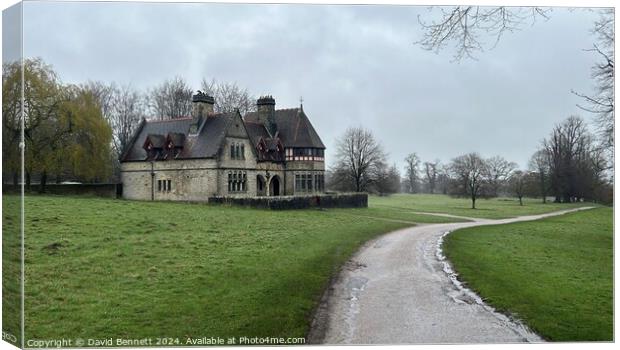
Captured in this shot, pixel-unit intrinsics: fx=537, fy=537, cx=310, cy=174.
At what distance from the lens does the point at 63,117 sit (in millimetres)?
10914

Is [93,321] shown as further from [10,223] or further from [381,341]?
[381,341]

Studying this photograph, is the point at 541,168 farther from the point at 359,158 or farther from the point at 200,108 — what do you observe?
the point at 200,108

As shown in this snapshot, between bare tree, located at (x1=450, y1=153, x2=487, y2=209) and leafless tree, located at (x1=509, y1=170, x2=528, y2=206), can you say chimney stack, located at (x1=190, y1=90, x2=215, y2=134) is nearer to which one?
bare tree, located at (x1=450, y1=153, x2=487, y2=209)

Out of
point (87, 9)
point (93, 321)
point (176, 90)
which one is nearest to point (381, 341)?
point (93, 321)

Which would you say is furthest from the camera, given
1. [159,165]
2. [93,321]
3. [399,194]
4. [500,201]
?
[159,165]

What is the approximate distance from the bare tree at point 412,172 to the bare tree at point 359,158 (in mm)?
596

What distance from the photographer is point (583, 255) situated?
10.4 meters

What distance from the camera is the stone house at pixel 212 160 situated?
2442 cm

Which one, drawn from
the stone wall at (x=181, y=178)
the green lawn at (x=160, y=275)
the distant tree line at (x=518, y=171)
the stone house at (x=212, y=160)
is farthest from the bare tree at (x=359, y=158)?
the stone wall at (x=181, y=178)

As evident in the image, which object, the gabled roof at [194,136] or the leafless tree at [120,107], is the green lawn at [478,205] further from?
the gabled roof at [194,136]

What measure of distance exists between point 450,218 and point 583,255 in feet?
13.1

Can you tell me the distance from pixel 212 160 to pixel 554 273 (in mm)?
18776

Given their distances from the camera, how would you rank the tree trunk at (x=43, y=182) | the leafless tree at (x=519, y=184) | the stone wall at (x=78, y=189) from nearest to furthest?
the stone wall at (x=78, y=189)
the tree trunk at (x=43, y=182)
the leafless tree at (x=519, y=184)

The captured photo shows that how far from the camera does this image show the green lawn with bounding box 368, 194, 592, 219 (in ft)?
37.3
